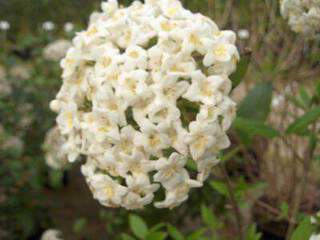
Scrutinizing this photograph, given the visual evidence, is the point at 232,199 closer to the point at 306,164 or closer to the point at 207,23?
the point at 306,164

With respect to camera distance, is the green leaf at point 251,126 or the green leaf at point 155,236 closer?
the green leaf at point 251,126

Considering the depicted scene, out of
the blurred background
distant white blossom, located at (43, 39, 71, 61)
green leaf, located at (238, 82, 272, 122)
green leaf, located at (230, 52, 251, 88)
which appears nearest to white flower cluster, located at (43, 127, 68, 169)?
the blurred background

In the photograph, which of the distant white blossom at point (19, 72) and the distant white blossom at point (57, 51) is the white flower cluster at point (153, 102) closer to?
the distant white blossom at point (57, 51)

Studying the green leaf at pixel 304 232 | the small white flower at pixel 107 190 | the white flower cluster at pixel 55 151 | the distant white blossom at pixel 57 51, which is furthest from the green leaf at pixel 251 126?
the distant white blossom at pixel 57 51

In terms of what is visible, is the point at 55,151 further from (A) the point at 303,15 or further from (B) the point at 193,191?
(A) the point at 303,15

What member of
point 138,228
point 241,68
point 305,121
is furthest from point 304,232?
point 138,228

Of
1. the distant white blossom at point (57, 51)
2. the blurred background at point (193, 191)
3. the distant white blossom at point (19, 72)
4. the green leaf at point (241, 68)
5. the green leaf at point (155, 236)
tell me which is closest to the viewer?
the green leaf at point (241, 68)

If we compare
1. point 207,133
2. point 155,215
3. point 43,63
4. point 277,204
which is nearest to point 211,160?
point 207,133
